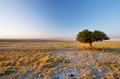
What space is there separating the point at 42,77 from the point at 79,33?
24942 millimetres

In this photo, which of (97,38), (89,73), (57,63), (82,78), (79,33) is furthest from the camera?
(79,33)

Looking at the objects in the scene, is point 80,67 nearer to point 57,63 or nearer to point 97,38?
point 57,63

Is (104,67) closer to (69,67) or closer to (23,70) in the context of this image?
(69,67)

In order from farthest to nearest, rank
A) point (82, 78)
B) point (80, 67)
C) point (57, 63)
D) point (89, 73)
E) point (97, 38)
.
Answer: point (97, 38), point (57, 63), point (80, 67), point (89, 73), point (82, 78)

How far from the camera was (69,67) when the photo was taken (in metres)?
19.8

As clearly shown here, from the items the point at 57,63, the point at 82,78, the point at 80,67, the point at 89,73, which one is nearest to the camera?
the point at 82,78

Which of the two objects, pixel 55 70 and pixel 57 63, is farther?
pixel 57 63

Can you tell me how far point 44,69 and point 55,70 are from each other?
1.38 metres

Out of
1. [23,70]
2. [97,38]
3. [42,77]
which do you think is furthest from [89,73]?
[97,38]

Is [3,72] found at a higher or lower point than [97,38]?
lower

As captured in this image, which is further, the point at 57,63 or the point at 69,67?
the point at 57,63

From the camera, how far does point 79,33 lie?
129 ft

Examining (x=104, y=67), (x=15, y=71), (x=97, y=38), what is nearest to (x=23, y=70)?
(x=15, y=71)

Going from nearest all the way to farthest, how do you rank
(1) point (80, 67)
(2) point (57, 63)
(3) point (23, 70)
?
(3) point (23, 70), (1) point (80, 67), (2) point (57, 63)
